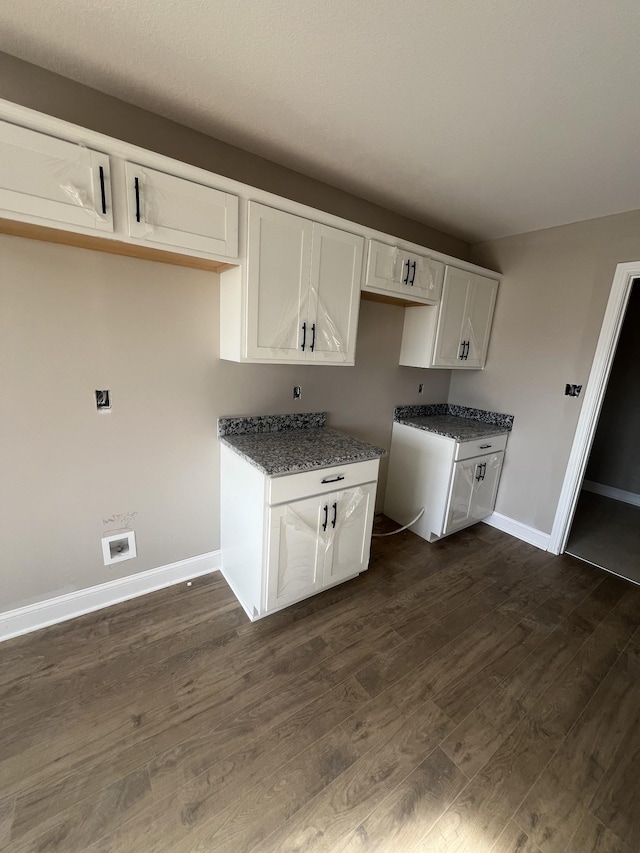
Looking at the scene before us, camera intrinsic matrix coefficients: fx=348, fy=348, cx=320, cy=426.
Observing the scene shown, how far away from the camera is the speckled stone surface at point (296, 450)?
1718 mm

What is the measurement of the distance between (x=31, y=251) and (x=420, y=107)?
1710 millimetres

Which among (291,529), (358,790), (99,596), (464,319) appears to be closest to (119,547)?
(99,596)

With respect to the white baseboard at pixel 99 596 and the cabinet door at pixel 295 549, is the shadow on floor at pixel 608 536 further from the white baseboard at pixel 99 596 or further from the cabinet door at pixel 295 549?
the white baseboard at pixel 99 596

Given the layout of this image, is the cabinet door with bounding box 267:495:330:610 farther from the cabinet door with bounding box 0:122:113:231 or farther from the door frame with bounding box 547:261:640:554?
the door frame with bounding box 547:261:640:554

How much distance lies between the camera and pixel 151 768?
1227 mm

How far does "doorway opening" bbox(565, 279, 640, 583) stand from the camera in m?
3.31

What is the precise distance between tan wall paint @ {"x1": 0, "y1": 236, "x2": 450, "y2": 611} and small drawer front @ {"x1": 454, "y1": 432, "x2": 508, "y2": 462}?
134 cm

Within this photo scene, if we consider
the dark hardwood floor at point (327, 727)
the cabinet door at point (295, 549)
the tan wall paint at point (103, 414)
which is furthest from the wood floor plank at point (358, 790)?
the tan wall paint at point (103, 414)

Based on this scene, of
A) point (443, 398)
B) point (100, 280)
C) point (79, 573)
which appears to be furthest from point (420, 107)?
point (79, 573)

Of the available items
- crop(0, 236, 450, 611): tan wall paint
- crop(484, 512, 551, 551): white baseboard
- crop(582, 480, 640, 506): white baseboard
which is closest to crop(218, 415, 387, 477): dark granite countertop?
crop(0, 236, 450, 611): tan wall paint

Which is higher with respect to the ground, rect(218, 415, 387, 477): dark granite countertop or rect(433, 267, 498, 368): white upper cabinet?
rect(433, 267, 498, 368): white upper cabinet

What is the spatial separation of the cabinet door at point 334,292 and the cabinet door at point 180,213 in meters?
0.46

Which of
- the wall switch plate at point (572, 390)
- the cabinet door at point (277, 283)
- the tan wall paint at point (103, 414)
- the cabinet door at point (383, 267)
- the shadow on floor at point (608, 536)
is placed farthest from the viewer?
the shadow on floor at point (608, 536)

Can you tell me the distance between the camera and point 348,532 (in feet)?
6.65
